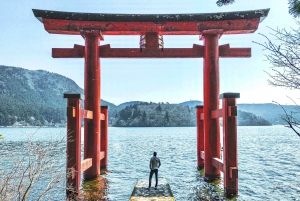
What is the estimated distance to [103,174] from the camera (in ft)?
44.5

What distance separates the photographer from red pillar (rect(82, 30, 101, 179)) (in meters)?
10.8

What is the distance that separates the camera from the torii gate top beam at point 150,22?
10719mm

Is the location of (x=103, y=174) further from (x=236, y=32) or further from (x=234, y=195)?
(x=236, y=32)


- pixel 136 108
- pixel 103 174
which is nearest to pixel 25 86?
pixel 136 108

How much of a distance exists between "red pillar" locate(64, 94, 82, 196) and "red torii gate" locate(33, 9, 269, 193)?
172 cm

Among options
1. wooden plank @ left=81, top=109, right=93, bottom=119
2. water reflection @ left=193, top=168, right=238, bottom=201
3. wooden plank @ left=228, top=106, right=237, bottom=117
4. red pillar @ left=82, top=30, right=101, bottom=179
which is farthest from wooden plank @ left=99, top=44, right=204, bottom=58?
water reflection @ left=193, top=168, right=238, bottom=201

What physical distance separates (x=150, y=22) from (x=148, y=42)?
73cm

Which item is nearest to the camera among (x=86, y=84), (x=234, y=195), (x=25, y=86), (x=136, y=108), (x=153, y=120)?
(x=234, y=195)

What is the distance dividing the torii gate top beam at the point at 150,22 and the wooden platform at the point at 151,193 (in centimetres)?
552

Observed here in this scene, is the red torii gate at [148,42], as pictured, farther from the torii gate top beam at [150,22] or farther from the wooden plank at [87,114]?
the wooden plank at [87,114]

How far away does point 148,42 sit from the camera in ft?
37.2

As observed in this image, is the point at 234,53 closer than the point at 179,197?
No

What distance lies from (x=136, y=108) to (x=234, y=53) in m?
138

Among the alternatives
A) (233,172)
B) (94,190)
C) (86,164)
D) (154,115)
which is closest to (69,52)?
(86,164)
